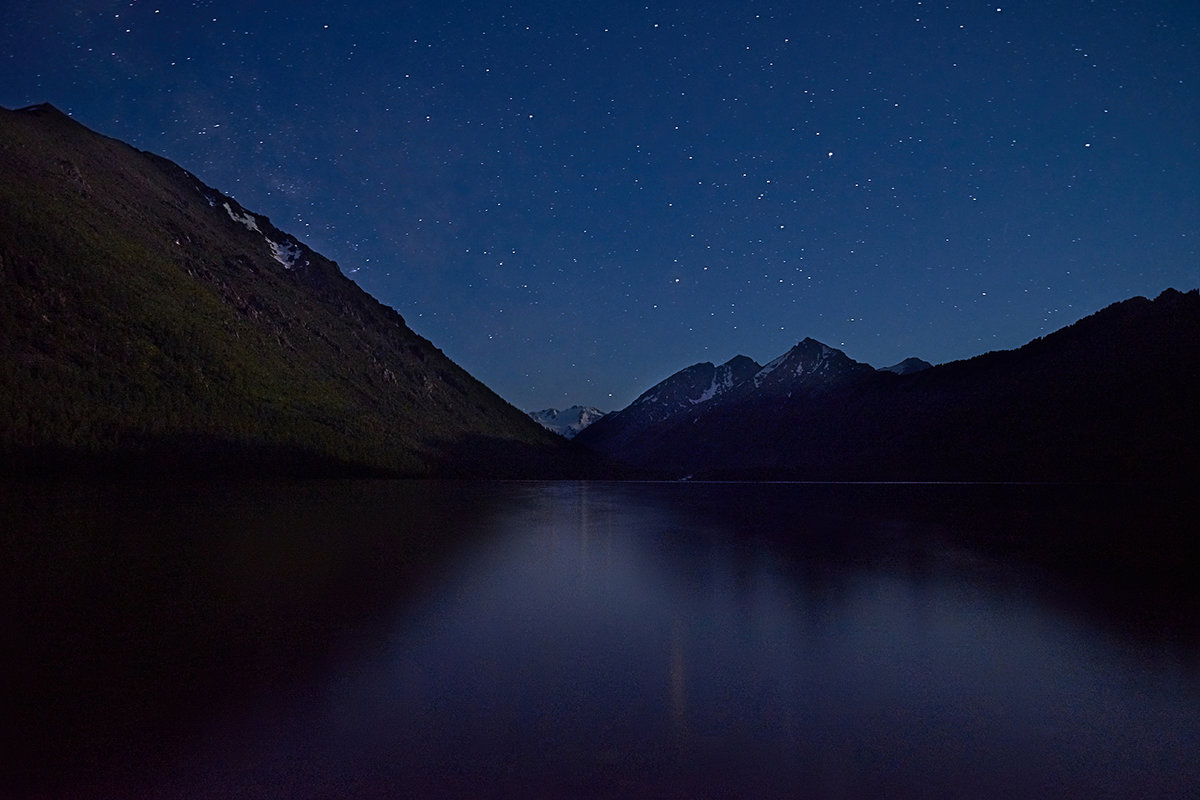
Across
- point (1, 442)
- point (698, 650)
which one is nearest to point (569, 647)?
point (698, 650)

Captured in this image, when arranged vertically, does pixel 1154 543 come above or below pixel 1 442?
below

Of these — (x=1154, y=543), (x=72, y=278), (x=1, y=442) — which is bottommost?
(x=1154, y=543)

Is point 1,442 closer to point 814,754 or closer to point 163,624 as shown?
point 163,624

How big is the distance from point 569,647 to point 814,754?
6904 millimetres

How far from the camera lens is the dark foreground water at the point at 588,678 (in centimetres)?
793

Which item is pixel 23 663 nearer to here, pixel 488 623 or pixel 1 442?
pixel 488 623

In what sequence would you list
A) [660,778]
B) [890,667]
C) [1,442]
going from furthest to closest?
[1,442] → [890,667] → [660,778]

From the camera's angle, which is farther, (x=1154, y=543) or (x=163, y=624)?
(x=1154, y=543)

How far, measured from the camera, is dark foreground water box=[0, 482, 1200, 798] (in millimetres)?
7930

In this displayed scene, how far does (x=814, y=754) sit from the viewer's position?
8547mm

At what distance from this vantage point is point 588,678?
12070mm

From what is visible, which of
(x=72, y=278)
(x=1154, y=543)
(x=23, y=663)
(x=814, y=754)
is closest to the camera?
(x=814, y=754)

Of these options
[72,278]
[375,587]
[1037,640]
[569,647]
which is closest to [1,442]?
[72,278]

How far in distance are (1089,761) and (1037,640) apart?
767 centimetres
